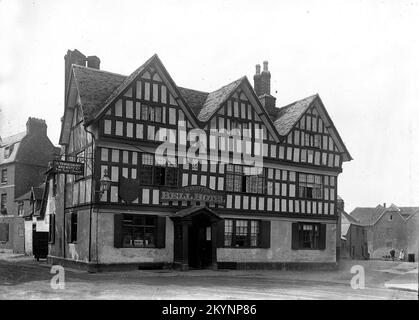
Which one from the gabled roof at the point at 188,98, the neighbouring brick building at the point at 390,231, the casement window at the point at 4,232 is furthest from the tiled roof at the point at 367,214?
the casement window at the point at 4,232

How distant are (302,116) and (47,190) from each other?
19456 mm

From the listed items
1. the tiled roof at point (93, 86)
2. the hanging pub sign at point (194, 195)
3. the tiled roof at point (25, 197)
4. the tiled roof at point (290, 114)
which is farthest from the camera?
the tiled roof at point (25, 197)

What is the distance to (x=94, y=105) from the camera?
25.4m

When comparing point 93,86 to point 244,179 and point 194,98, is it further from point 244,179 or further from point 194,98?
point 244,179

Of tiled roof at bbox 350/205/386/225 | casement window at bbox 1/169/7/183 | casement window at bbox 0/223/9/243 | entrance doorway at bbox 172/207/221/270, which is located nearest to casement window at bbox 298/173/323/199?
entrance doorway at bbox 172/207/221/270

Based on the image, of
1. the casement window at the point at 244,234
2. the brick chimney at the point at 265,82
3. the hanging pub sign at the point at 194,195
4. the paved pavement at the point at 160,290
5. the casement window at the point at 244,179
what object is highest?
the brick chimney at the point at 265,82

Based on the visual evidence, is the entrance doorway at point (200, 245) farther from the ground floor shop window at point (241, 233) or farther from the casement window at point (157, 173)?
the casement window at point (157, 173)

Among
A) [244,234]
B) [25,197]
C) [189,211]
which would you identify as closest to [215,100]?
[189,211]

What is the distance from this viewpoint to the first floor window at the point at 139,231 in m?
24.6

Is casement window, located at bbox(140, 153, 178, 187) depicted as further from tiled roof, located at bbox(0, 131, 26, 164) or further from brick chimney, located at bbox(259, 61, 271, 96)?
tiled roof, located at bbox(0, 131, 26, 164)

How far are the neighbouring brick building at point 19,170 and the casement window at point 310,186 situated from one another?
2732 centimetres

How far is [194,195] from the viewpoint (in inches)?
1043

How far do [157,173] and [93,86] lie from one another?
5.80m

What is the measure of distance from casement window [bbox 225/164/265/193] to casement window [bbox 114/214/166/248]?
15.2ft
